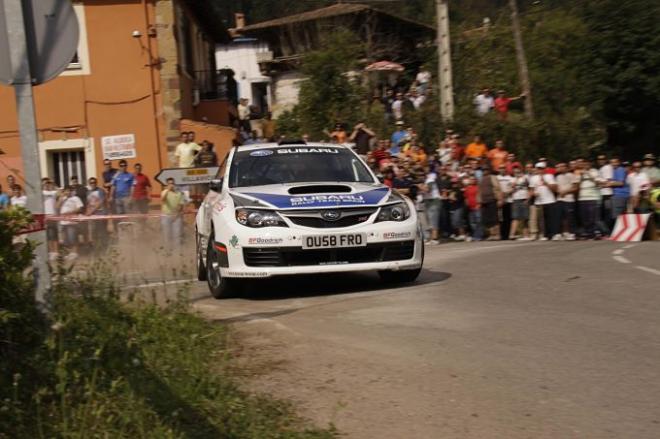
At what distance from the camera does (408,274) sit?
11383 mm

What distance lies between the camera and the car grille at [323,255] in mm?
10320

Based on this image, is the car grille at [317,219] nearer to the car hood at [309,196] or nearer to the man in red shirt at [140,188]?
the car hood at [309,196]

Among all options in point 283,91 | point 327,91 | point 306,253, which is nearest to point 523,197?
point 306,253

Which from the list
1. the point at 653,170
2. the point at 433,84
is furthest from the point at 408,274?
the point at 433,84

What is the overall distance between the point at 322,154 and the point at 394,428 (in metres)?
7.00

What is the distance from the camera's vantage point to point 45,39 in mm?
6277

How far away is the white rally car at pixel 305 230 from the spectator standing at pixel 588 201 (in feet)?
36.9

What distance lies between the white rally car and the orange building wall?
1652cm

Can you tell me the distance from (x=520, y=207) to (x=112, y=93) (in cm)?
A: 1194

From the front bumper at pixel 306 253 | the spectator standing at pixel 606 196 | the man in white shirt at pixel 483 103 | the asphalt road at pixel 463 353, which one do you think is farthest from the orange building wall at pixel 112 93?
the front bumper at pixel 306 253

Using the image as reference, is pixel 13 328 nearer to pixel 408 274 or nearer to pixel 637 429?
pixel 637 429

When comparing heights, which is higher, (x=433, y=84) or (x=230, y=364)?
(x=433, y=84)

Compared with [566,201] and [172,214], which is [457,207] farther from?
[172,214]

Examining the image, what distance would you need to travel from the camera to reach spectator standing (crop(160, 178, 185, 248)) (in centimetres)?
1802
